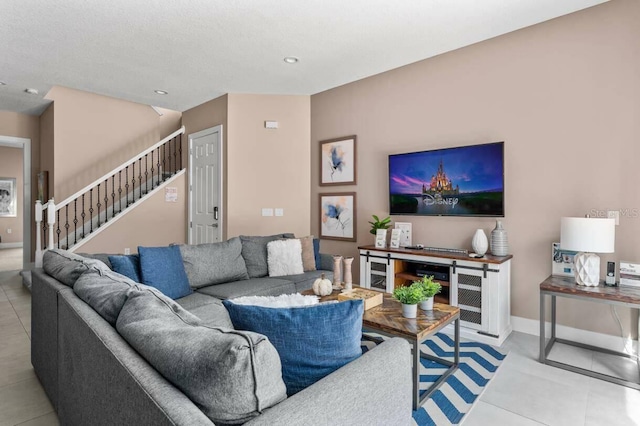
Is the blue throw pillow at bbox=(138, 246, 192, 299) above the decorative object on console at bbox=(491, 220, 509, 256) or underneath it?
underneath

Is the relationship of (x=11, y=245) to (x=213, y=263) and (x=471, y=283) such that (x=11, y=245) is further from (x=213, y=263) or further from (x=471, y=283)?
(x=471, y=283)

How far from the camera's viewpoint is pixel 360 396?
1.12 metres

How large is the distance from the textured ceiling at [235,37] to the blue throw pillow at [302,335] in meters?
2.70

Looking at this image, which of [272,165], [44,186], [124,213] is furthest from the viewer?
[44,186]

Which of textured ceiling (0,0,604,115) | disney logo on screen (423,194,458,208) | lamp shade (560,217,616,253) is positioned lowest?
lamp shade (560,217,616,253)

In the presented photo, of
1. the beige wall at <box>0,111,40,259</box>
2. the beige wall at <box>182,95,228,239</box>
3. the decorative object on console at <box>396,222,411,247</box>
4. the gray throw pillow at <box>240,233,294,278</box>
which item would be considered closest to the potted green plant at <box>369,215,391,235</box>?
the decorative object on console at <box>396,222,411,247</box>

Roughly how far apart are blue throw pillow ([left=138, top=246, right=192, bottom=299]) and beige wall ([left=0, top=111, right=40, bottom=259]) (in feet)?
17.0

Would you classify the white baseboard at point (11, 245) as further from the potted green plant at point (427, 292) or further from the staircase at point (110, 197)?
the potted green plant at point (427, 292)

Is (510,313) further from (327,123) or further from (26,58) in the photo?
(26,58)

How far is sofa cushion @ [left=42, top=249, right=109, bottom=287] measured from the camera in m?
2.04

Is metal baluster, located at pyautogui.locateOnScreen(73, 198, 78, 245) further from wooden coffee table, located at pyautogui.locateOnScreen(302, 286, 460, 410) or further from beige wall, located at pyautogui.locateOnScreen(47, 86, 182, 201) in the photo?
wooden coffee table, located at pyautogui.locateOnScreen(302, 286, 460, 410)

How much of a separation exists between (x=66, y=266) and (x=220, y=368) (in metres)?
1.85

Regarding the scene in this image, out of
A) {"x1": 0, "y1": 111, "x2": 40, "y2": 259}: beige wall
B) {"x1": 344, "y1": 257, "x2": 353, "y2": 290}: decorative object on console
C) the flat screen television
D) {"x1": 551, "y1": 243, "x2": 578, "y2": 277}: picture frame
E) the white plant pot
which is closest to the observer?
the white plant pot

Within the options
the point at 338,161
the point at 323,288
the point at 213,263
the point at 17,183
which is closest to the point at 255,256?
the point at 213,263
